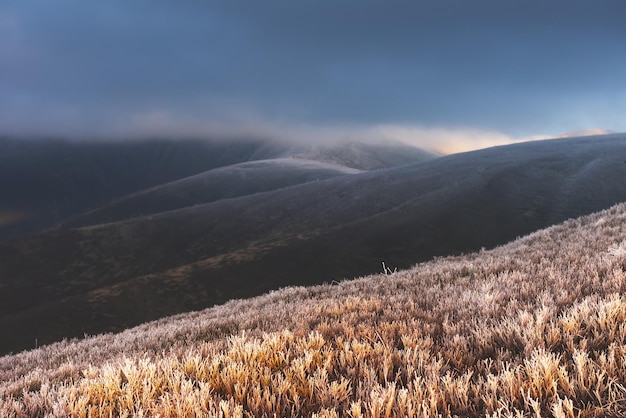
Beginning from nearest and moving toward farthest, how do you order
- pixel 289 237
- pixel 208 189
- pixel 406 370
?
1. pixel 406 370
2. pixel 289 237
3. pixel 208 189

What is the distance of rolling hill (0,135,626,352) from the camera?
1533 inches

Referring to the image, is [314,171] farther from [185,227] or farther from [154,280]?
[154,280]

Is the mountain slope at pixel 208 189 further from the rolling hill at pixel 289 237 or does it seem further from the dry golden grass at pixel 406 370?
the dry golden grass at pixel 406 370

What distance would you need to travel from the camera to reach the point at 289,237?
175 ft

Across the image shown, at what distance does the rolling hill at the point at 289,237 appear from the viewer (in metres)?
38.9

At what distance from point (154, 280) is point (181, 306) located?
28.2 feet

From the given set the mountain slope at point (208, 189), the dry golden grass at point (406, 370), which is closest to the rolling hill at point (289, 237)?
the dry golden grass at point (406, 370)

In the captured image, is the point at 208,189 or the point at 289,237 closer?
the point at 289,237

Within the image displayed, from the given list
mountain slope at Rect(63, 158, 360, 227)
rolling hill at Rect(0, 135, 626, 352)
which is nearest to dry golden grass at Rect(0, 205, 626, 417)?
rolling hill at Rect(0, 135, 626, 352)

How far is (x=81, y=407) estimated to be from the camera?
3.42m

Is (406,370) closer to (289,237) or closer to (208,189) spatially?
(289,237)

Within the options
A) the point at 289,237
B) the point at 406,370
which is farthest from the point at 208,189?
the point at 406,370

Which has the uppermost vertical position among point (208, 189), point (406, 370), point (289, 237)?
point (208, 189)

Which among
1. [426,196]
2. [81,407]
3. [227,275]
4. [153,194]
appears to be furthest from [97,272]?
[153,194]
